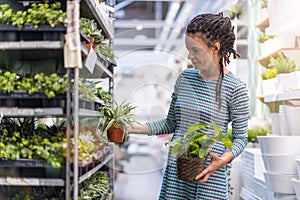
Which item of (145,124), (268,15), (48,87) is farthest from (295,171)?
(48,87)

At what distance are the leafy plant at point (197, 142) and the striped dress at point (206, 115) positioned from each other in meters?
0.08

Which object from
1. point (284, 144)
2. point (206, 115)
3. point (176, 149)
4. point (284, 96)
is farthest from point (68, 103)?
point (284, 96)

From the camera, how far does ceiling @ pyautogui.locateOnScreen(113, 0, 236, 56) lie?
3.49 metres

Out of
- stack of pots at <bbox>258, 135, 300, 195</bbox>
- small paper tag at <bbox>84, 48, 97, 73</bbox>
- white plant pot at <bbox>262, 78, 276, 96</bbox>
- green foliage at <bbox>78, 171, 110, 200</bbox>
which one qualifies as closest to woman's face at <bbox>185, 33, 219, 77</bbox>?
small paper tag at <bbox>84, 48, 97, 73</bbox>

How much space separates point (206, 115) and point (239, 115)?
0.49 ft

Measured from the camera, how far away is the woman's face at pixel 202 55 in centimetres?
241

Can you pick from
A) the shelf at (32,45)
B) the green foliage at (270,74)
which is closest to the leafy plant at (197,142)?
the shelf at (32,45)

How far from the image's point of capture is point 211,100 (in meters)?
2.41

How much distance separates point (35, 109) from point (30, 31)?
280 mm

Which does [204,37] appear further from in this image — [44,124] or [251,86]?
[251,86]

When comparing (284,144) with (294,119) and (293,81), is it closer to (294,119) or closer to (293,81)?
(294,119)

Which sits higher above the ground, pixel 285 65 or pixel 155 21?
pixel 155 21

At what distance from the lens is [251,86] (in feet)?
15.0

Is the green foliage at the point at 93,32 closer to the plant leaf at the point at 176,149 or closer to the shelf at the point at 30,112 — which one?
the shelf at the point at 30,112
